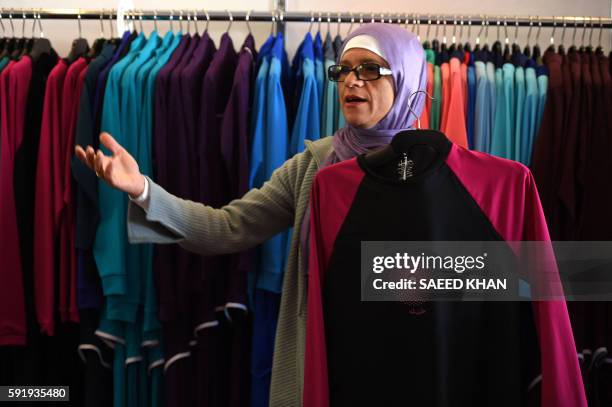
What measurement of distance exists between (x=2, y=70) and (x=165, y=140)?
0.63m

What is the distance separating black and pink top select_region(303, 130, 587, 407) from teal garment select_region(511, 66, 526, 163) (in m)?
0.72

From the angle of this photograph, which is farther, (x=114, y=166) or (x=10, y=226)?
(x=10, y=226)

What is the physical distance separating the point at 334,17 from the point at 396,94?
86cm

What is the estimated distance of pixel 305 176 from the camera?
177 centimetres

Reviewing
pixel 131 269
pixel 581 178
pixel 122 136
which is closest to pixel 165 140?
pixel 122 136

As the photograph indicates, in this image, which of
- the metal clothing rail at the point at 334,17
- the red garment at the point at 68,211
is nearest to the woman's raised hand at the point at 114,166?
the red garment at the point at 68,211

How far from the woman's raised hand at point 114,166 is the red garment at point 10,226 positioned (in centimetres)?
77

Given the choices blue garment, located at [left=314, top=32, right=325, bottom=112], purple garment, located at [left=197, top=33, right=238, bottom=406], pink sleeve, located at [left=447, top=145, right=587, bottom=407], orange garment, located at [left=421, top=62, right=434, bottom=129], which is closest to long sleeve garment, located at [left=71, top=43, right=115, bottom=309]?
purple garment, located at [left=197, top=33, right=238, bottom=406]

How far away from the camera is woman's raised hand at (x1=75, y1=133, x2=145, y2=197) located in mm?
1513

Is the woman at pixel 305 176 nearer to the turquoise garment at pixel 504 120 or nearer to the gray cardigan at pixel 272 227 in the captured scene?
the gray cardigan at pixel 272 227

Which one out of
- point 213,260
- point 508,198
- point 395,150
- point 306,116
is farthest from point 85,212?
point 508,198

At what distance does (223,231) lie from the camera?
177cm

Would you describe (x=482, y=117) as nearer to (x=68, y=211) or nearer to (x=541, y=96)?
(x=541, y=96)

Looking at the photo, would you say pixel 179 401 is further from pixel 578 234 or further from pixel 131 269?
pixel 578 234
